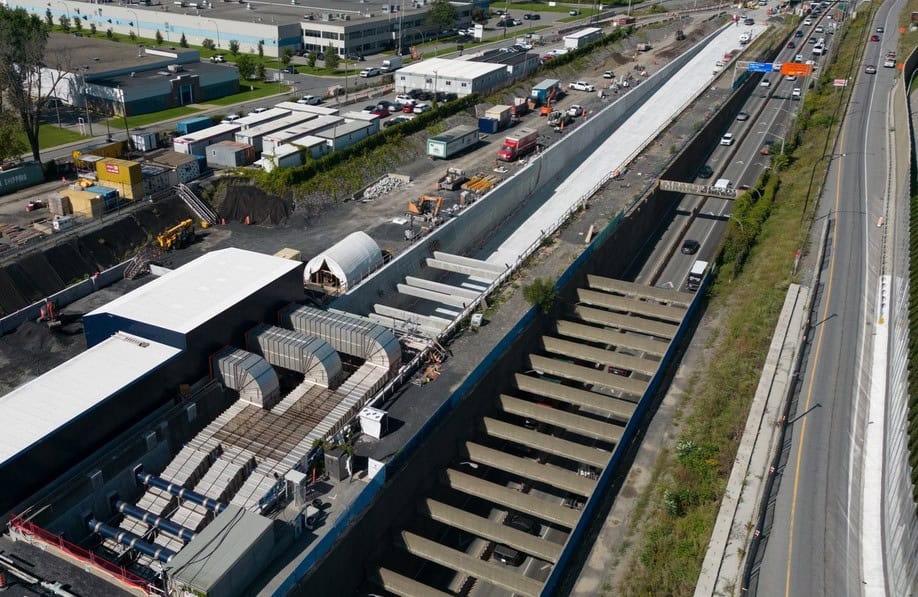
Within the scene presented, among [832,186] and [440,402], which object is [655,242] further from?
[440,402]

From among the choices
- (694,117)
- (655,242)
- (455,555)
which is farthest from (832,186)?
(455,555)

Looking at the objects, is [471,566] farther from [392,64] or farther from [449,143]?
[392,64]

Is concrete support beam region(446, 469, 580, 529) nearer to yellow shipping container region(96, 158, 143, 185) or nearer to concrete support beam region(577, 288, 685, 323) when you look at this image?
concrete support beam region(577, 288, 685, 323)

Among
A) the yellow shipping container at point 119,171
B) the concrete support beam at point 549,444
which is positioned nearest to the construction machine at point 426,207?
the yellow shipping container at point 119,171

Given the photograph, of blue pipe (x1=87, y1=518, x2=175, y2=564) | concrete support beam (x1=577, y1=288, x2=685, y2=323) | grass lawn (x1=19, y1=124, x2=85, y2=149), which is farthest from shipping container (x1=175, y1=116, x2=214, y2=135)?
blue pipe (x1=87, y1=518, x2=175, y2=564)

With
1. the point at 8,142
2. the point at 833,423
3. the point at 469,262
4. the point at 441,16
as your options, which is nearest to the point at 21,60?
the point at 8,142

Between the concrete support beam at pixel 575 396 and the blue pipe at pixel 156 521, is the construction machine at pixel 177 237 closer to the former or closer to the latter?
the blue pipe at pixel 156 521
